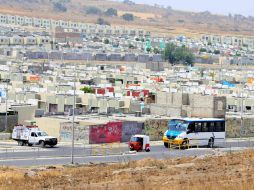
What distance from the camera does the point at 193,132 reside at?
43938 mm

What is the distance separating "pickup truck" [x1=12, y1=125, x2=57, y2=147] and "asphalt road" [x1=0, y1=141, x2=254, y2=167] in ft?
1.57

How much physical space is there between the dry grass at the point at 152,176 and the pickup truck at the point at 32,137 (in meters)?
11.0

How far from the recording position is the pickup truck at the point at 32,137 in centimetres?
4338

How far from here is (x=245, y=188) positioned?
21094 mm

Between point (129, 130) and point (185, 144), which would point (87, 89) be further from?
point (185, 144)

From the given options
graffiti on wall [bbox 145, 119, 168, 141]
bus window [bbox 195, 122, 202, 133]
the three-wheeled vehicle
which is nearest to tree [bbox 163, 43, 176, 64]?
graffiti on wall [bbox 145, 119, 168, 141]

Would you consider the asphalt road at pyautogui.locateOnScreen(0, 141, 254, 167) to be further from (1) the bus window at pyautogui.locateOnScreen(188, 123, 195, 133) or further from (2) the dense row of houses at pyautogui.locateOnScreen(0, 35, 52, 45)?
(2) the dense row of houses at pyautogui.locateOnScreen(0, 35, 52, 45)

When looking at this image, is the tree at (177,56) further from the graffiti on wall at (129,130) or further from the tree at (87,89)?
the graffiti on wall at (129,130)

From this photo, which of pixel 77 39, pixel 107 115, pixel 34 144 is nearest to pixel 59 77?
pixel 107 115

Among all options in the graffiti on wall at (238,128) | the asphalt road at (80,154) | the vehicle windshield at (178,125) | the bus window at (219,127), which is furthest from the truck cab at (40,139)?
the graffiti on wall at (238,128)

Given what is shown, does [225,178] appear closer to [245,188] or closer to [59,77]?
[245,188]

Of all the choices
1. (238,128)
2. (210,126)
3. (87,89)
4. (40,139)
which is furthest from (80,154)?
(87,89)

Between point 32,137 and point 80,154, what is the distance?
162 inches

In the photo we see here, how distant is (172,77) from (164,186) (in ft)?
242
